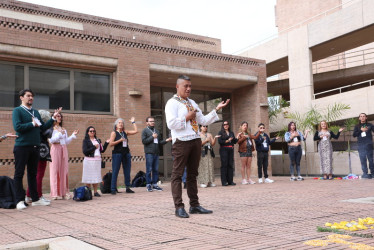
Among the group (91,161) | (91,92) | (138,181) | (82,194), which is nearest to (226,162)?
(138,181)

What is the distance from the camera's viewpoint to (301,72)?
65.5ft

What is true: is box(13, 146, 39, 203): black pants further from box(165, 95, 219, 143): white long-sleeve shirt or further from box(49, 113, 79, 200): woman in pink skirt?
box(165, 95, 219, 143): white long-sleeve shirt

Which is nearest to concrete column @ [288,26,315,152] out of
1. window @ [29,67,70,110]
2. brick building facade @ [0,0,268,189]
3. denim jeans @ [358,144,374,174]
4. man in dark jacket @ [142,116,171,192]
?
brick building facade @ [0,0,268,189]

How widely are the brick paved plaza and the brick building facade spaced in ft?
18.5

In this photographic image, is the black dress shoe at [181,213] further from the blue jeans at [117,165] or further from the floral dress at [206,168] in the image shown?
the floral dress at [206,168]

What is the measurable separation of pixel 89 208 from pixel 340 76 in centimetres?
2327

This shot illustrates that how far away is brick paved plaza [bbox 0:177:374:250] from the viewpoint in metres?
3.48

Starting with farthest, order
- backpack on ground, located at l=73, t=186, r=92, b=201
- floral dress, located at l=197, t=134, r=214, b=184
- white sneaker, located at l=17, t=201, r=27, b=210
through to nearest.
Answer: floral dress, located at l=197, t=134, r=214, b=184 → backpack on ground, located at l=73, t=186, r=92, b=201 → white sneaker, located at l=17, t=201, r=27, b=210

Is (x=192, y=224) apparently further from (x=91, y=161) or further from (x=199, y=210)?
(x=91, y=161)

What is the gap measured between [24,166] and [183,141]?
3.34 m

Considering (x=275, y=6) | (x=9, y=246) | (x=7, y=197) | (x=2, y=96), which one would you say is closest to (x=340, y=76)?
(x=275, y=6)

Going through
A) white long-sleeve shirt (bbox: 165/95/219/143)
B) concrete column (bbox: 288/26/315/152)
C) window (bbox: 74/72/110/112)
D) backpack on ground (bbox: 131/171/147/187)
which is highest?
concrete column (bbox: 288/26/315/152)

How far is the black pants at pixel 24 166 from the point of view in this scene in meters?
6.75

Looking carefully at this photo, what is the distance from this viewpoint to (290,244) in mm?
3314
